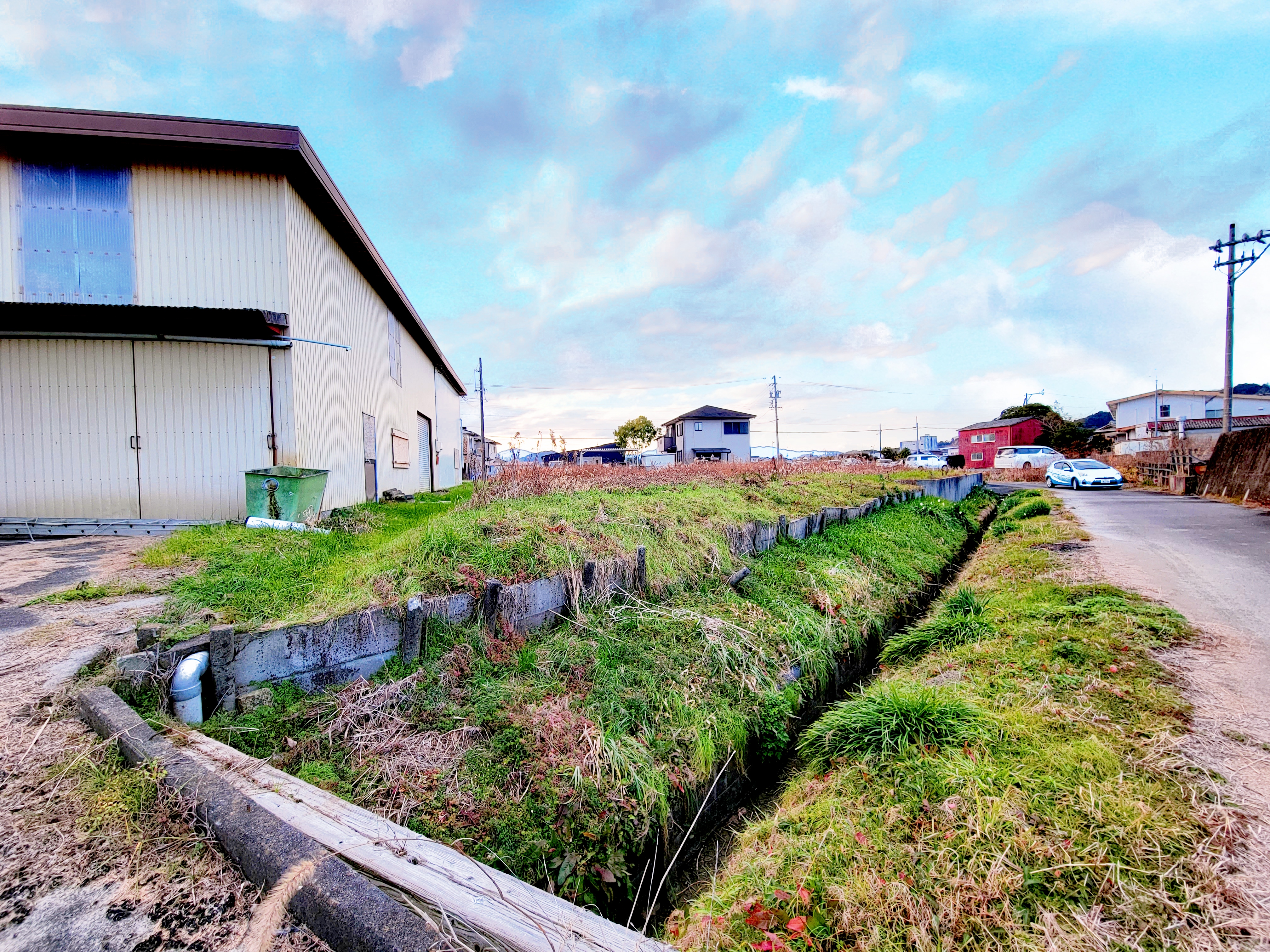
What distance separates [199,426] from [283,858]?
22.1ft

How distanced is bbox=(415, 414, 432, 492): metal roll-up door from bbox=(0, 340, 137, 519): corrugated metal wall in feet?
24.2

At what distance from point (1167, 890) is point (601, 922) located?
1676 mm

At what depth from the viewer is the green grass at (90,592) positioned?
3334mm

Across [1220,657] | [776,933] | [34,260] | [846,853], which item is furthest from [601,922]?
[34,260]

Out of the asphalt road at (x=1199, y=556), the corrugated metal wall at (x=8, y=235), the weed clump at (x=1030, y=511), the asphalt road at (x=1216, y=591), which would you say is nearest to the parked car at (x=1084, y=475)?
the asphalt road at (x=1199, y=556)

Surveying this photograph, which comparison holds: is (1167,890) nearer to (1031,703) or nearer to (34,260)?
(1031,703)

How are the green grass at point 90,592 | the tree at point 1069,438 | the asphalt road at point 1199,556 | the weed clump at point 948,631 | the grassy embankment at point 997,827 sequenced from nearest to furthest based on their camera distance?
the grassy embankment at point 997,827 < the green grass at point 90,592 < the asphalt road at point 1199,556 < the weed clump at point 948,631 < the tree at point 1069,438

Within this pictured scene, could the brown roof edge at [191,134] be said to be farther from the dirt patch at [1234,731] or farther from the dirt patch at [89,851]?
the dirt patch at [1234,731]

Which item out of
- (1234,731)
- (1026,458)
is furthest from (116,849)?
(1026,458)

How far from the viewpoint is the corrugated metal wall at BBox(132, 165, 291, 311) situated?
6.18 metres

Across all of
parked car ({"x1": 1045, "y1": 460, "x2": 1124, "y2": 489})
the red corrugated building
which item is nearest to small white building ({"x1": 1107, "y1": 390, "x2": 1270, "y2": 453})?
the red corrugated building

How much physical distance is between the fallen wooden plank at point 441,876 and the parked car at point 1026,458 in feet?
90.6

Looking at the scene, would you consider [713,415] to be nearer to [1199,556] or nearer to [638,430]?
[638,430]

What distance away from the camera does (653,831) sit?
2.45 m
